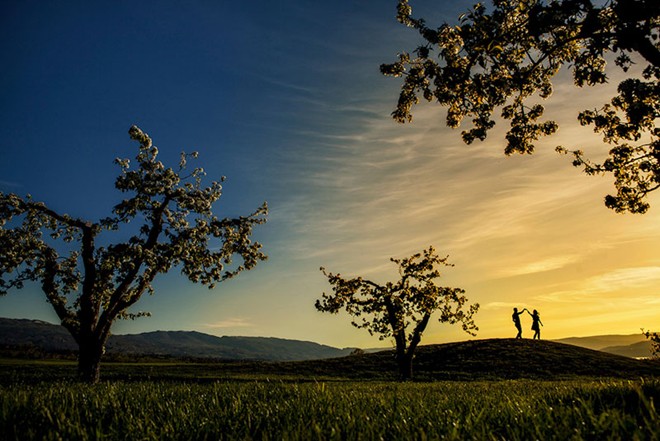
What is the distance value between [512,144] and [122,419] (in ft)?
65.7

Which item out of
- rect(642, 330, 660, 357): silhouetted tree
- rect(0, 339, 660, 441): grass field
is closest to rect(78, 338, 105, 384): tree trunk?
rect(0, 339, 660, 441): grass field

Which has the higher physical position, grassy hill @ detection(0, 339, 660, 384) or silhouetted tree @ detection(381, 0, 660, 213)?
silhouetted tree @ detection(381, 0, 660, 213)

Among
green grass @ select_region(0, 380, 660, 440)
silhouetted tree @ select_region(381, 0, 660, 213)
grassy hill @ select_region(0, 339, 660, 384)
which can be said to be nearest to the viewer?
green grass @ select_region(0, 380, 660, 440)

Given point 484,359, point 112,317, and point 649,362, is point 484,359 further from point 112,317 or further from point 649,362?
point 112,317

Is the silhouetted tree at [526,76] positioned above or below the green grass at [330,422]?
above

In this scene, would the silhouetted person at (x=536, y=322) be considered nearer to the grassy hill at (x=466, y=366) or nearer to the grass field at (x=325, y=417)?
the grassy hill at (x=466, y=366)

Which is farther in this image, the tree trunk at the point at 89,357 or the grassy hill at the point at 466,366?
the grassy hill at the point at 466,366

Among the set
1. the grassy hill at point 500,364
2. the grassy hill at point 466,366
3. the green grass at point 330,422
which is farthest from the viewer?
the grassy hill at point 500,364

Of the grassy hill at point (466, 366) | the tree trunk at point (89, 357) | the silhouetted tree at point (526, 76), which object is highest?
the silhouetted tree at point (526, 76)

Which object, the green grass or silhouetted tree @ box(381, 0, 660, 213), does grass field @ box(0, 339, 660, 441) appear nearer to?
the green grass

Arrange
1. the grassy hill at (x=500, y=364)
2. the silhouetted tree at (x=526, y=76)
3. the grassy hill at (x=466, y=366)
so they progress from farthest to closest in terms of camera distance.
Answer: the grassy hill at (x=500, y=364)
the grassy hill at (x=466, y=366)
the silhouetted tree at (x=526, y=76)

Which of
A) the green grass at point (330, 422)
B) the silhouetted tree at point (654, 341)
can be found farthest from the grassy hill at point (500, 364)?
the green grass at point (330, 422)

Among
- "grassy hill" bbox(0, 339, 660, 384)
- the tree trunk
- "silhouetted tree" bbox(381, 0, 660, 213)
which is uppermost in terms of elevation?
"silhouetted tree" bbox(381, 0, 660, 213)

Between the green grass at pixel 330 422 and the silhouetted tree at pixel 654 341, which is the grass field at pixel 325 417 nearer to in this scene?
the green grass at pixel 330 422
